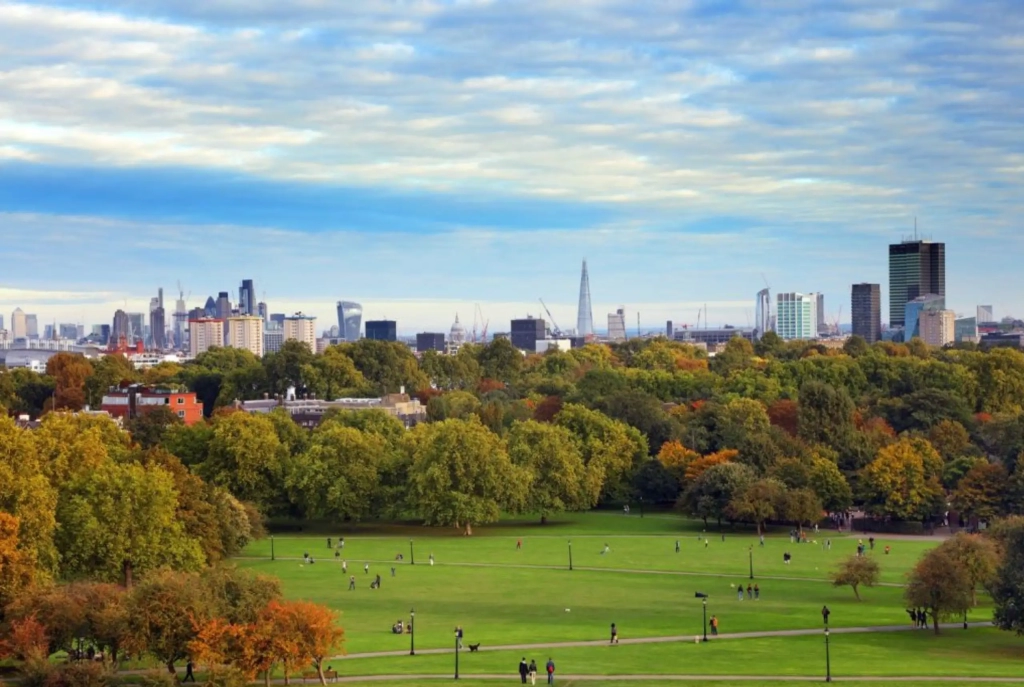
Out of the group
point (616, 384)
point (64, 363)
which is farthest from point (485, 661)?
point (64, 363)

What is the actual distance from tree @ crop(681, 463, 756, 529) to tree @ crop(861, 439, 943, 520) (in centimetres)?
845

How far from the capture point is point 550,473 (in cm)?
10800

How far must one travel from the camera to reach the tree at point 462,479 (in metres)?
102

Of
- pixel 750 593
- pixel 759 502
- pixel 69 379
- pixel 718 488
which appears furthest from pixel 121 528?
pixel 69 379

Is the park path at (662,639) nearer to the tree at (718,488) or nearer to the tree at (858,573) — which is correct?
the tree at (858,573)

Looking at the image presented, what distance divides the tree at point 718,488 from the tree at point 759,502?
956 mm

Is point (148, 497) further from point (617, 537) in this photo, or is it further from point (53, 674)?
point (617, 537)

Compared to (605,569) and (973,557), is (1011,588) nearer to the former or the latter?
(973,557)

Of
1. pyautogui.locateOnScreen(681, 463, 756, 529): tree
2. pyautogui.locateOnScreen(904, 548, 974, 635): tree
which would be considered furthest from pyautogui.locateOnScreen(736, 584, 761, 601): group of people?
pyautogui.locateOnScreen(681, 463, 756, 529): tree

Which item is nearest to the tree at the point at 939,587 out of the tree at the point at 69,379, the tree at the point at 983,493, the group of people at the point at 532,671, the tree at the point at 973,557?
the tree at the point at 973,557

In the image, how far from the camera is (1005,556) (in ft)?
210

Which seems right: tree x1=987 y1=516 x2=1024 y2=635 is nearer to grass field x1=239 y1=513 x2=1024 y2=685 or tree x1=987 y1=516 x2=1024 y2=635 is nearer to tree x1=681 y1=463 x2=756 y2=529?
grass field x1=239 y1=513 x2=1024 y2=685

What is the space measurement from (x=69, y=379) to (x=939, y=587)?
13893 centimetres

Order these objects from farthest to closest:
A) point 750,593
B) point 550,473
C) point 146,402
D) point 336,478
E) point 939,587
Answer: point 146,402
point 550,473
point 336,478
point 750,593
point 939,587
